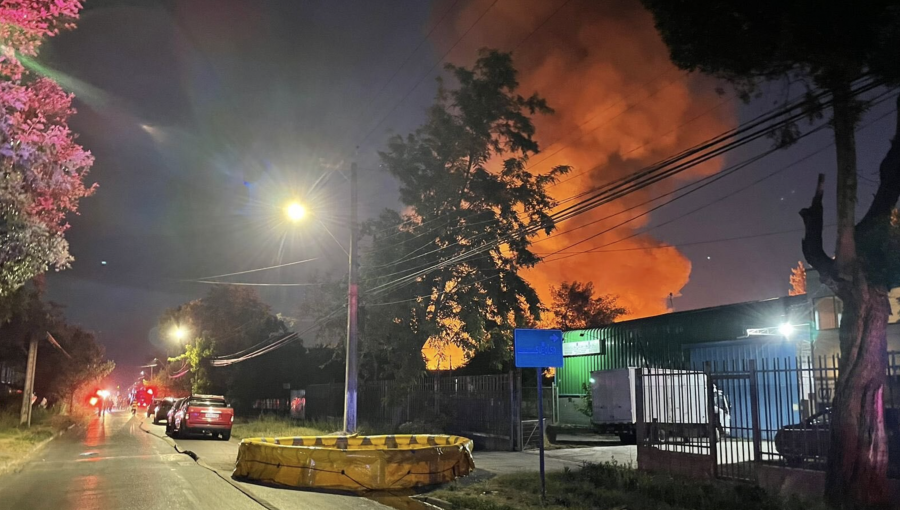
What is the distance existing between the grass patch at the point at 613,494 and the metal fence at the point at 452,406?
25.5 feet

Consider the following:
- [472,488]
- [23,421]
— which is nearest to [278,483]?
[472,488]

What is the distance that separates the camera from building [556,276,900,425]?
21734 millimetres

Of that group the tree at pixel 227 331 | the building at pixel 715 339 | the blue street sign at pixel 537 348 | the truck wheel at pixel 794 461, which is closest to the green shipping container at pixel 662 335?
the building at pixel 715 339

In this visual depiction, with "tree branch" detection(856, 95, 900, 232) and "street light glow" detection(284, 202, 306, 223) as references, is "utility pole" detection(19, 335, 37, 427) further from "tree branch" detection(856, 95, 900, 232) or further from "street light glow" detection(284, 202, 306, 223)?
"tree branch" detection(856, 95, 900, 232)

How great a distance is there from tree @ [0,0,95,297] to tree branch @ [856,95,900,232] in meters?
12.4

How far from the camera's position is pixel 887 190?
33.9 feet

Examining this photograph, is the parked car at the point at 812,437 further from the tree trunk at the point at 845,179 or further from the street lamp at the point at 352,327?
the street lamp at the point at 352,327

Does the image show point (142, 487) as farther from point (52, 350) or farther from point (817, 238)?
point (52, 350)

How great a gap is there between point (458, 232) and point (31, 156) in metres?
19.8

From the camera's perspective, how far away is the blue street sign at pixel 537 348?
10523 millimetres

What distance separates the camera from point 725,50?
36.3 ft

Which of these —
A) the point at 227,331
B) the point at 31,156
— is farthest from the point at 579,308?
the point at 31,156

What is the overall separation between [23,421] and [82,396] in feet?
215

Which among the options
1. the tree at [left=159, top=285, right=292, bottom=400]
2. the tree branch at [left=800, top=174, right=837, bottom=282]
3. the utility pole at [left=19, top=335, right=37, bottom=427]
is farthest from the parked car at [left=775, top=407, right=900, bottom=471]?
the tree at [left=159, top=285, right=292, bottom=400]
